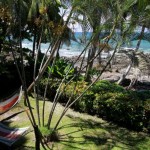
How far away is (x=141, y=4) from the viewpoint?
330 inches

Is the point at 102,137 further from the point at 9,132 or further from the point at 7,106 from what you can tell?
the point at 7,106

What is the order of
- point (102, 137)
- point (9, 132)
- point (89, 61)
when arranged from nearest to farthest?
point (9, 132) < point (102, 137) < point (89, 61)

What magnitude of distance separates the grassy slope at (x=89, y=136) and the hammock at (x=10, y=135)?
52 cm

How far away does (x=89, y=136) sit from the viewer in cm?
990

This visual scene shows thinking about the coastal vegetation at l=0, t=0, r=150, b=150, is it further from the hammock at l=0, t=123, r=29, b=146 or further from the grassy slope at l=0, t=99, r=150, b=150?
the hammock at l=0, t=123, r=29, b=146

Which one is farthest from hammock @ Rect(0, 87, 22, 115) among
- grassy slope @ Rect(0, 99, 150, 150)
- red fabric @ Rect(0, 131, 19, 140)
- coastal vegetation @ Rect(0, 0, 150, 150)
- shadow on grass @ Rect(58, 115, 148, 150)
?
Answer: shadow on grass @ Rect(58, 115, 148, 150)

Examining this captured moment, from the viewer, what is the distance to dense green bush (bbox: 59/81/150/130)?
10.5 metres

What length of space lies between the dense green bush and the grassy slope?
0.31 metres

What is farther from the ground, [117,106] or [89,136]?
[117,106]

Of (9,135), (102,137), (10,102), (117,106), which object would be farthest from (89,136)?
(10,102)

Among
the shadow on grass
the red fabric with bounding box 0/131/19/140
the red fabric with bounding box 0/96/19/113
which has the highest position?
the red fabric with bounding box 0/96/19/113

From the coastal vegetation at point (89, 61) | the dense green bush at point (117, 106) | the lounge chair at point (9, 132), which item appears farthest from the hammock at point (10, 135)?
the dense green bush at point (117, 106)

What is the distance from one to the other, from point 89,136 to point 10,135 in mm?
2647

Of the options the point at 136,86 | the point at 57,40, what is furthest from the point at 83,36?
the point at 136,86
